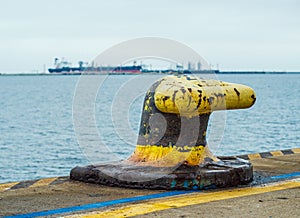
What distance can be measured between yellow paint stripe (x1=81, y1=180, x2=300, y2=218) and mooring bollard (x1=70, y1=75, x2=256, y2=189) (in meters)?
0.21

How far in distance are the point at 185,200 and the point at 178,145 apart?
87 cm

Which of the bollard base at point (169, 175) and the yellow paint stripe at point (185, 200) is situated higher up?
the bollard base at point (169, 175)

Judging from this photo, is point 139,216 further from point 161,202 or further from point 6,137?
point 6,137

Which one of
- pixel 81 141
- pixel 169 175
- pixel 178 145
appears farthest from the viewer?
pixel 81 141

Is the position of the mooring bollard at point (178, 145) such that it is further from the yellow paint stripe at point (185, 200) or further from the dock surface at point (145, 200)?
the yellow paint stripe at point (185, 200)

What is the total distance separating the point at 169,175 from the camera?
18.2 ft

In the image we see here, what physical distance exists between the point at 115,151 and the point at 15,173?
4.05 meters

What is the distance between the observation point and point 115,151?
70.6 ft

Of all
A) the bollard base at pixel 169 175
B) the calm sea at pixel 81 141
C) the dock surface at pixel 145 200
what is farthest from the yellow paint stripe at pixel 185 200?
the calm sea at pixel 81 141

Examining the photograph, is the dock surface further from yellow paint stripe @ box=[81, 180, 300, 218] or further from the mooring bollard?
the mooring bollard

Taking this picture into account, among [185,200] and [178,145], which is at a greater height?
[178,145]

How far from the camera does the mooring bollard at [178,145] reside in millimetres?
5590

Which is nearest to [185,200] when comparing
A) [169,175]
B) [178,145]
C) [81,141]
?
[169,175]

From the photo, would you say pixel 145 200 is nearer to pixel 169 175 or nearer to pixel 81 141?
pixel 169 175
